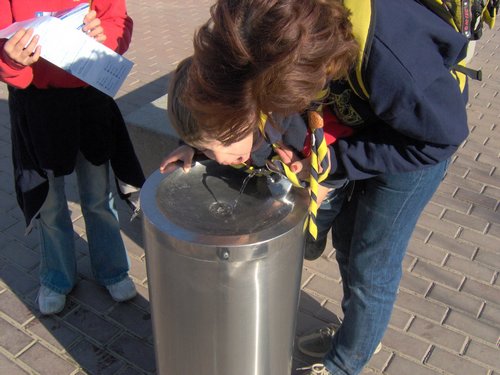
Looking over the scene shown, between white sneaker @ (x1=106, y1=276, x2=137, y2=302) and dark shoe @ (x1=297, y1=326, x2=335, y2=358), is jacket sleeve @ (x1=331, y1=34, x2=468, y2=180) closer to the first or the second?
dark shoe @ (x1=297, y1=326, x2=335, y2=358)

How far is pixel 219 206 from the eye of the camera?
1.65 metres

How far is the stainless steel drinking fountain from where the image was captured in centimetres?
146

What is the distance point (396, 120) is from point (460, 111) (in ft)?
0.71

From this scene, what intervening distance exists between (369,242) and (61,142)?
1.18 meters

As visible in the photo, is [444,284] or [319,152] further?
[444,284]

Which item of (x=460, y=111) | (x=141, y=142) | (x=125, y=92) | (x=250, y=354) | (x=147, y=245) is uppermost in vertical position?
(x=460, y=111)

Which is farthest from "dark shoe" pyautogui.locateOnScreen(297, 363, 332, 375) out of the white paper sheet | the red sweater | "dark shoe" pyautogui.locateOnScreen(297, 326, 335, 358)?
the red sweater

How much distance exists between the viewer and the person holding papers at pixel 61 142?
1.99 m

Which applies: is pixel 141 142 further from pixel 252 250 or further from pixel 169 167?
pixel 252 250

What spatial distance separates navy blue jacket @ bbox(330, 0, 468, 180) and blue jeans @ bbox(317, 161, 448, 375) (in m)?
0.14

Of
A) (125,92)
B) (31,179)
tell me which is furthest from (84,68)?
(125,92)

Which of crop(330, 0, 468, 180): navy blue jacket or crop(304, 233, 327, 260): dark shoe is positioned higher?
crop(330, 0, 468, 180): navy blue jacket

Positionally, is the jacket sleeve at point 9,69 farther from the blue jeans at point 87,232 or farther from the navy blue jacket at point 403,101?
the navy blue jacket at point 403,101

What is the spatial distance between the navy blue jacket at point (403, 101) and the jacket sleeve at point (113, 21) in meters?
1.05
